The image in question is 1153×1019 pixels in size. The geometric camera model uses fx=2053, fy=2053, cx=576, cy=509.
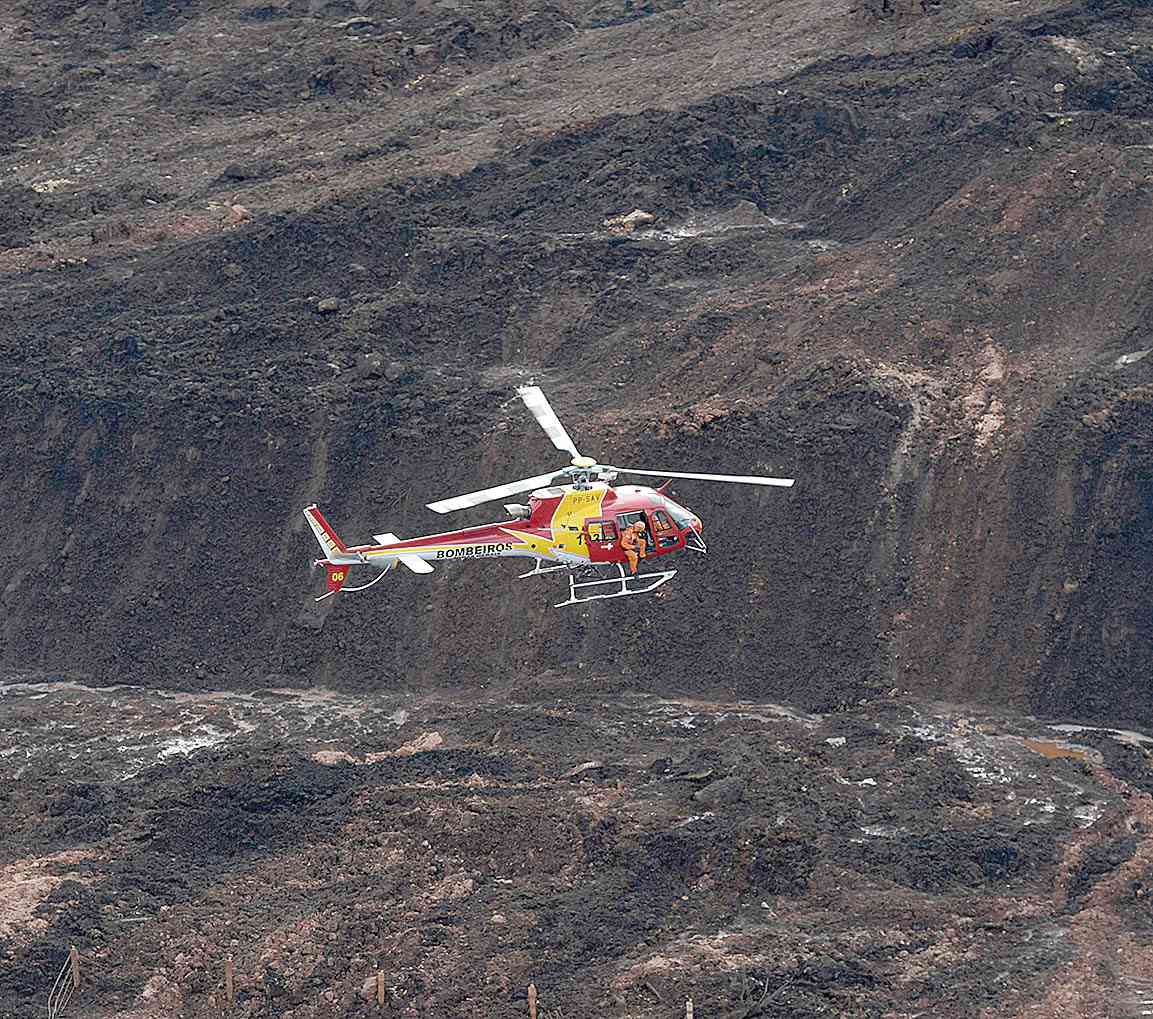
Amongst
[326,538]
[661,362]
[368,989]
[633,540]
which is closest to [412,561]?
[326,538]

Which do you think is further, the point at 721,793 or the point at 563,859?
the point at 721,793

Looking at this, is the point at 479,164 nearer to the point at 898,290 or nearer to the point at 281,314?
the point at 281,314

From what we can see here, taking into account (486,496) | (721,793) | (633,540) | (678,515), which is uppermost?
(486,496)

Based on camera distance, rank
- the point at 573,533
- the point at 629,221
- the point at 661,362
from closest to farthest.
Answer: the point at 573,533, the point at 661,362, the point at 629,221

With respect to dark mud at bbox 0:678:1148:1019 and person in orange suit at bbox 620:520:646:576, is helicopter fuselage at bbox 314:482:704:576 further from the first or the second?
dark mud at bbox 0:678:1148:1019

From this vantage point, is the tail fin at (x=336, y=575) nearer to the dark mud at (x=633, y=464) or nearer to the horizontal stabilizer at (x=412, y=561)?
the horizontal stabilizer at (x=412, y=561)

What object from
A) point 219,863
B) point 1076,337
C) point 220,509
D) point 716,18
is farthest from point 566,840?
point 716,18

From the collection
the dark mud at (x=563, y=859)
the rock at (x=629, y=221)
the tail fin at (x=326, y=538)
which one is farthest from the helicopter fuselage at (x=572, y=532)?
the rock at (x=629, y=221)

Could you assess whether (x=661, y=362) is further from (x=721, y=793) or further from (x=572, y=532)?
(x=721, y=793)
